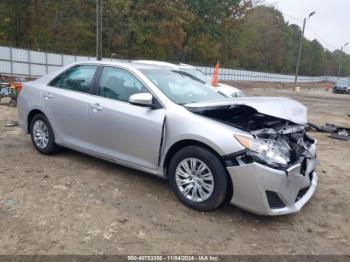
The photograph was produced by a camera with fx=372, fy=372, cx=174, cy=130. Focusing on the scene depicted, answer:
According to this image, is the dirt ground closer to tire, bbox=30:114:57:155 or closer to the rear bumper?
the rear bumper

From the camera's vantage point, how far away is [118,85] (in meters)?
4.93

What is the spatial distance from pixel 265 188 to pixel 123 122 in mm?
1908

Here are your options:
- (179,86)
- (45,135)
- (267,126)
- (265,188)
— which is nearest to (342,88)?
(179,86)

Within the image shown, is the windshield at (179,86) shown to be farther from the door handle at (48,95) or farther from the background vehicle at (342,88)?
the background vehicle at (342,88)

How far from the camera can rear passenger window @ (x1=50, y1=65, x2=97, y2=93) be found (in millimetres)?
5258

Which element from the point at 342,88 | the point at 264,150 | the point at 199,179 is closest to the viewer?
the point at 264,150

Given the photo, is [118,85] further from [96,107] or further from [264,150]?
[264,150]

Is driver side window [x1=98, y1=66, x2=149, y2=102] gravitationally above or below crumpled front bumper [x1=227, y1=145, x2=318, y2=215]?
above

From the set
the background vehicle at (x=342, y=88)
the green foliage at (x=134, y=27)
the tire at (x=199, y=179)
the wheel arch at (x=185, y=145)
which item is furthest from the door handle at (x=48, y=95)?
the background vehicle at (x=342, y=88)

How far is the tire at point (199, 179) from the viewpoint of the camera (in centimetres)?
390

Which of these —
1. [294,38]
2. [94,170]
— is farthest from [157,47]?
[294,38]

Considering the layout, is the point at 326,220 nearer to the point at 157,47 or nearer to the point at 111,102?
the point at 111,102

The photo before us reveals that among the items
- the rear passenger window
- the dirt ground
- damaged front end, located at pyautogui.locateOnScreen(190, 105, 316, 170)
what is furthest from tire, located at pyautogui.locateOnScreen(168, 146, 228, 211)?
the rear passenger window

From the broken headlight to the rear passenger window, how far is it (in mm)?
2458
